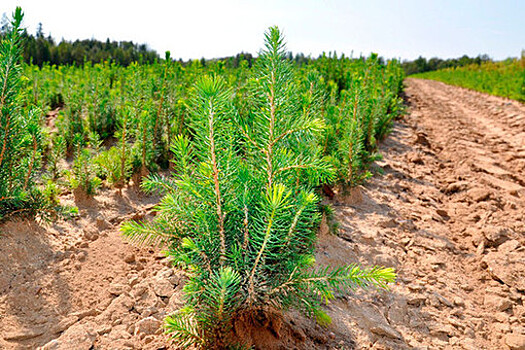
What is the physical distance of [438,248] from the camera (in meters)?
3.24

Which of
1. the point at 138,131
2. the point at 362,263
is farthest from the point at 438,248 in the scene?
the point at 138,131

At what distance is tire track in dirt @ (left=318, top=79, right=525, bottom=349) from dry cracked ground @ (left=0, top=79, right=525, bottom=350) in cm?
1

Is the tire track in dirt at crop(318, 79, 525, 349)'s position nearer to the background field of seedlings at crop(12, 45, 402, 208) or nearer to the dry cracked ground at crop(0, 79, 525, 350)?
the dry cracked ground at crop(0, 79, 525, 350)

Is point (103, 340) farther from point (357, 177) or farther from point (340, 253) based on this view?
point (357, 177)

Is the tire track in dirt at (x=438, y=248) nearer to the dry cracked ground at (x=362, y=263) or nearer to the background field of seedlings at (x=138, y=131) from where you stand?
the dry cracked ground at (x=362, y=263)

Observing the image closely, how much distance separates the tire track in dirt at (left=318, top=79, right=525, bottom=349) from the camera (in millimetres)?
2223

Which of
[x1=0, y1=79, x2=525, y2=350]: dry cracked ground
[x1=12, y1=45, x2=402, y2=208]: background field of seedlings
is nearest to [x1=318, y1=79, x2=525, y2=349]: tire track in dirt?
[x1=0, y1=79, x2=525, y2=350]: dry cracked ground

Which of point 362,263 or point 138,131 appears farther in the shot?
point 138,131

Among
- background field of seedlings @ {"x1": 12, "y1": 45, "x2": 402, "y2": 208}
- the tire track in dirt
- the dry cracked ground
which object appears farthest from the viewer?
background field of seedlings @ {"x1": 12, "y1": 45, "x2": 402, "y2": 208}

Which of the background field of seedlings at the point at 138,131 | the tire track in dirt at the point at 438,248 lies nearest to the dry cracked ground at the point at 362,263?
the tire track in dirt at the point at 438,248

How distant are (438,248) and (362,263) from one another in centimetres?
98

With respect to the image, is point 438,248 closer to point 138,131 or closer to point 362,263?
point 362,263

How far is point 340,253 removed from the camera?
274cm

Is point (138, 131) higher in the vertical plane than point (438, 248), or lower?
higher
